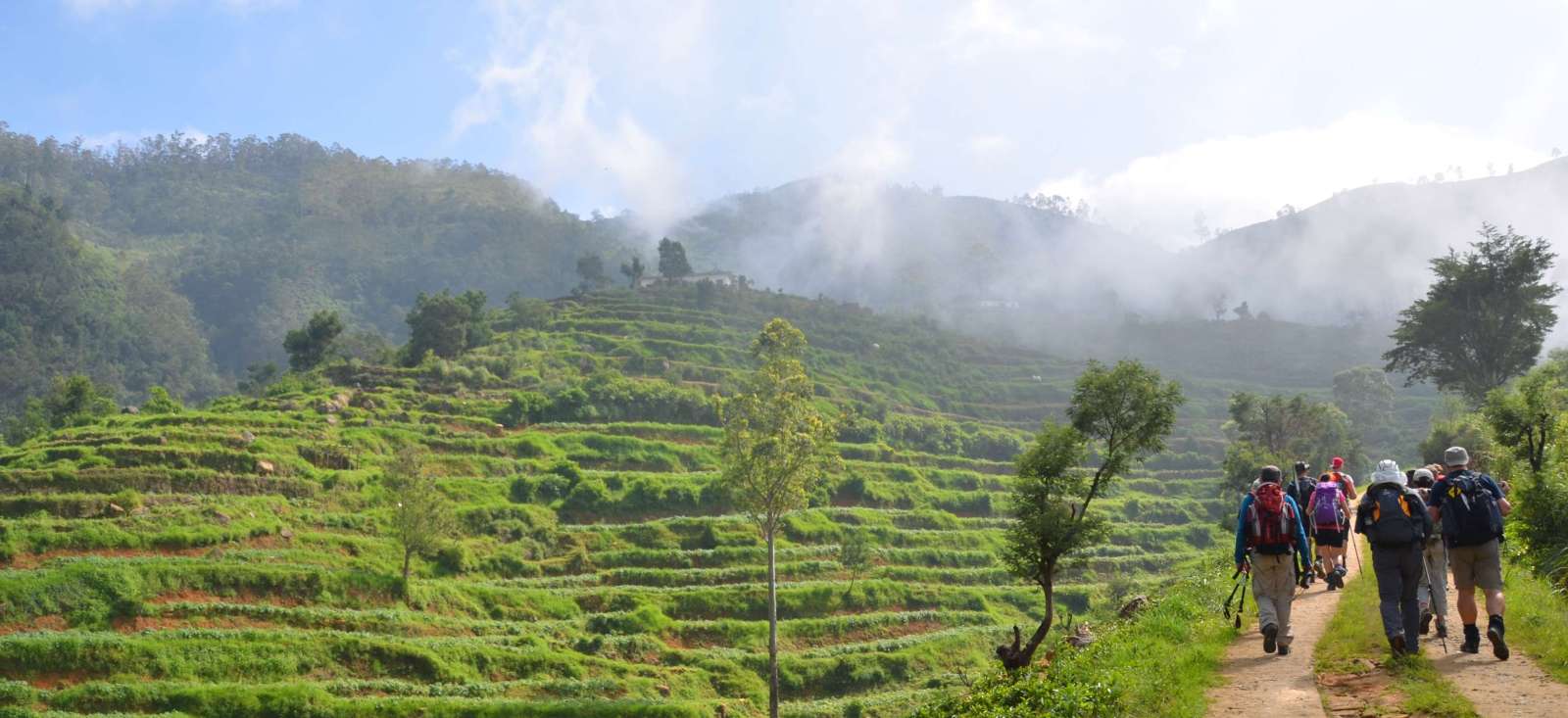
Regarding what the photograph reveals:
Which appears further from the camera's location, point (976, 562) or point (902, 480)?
point (902, 480)

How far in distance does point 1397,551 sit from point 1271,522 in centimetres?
124

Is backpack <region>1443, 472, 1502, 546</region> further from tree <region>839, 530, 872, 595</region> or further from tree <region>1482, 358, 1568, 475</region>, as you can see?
tree <region>839, 530, 872, 595</region>

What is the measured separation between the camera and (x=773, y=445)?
3438cm

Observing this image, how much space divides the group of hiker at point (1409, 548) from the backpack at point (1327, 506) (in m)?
2.90

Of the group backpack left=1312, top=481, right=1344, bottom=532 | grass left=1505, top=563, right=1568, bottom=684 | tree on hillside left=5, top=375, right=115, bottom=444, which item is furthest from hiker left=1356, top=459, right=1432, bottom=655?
tree on hillside left=5, top=375, right=115, bottom=444

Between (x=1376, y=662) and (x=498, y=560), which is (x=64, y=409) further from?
(x=1376, y=662)

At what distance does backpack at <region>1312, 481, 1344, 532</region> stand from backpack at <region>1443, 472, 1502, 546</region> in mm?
4405

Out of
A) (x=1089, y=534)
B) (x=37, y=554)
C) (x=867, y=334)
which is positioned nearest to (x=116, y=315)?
(x=867, y=334)

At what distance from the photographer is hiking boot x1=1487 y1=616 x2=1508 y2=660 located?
9.62 meters

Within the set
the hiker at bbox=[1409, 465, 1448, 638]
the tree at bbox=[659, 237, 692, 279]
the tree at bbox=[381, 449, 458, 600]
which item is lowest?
the tree at bbox=[381, 449, 458, 600]

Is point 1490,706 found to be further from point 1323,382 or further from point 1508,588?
point 1323,382

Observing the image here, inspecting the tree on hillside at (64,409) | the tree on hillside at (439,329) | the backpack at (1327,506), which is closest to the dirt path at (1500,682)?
the backpack at (1327,506)

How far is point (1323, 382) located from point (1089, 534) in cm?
10931

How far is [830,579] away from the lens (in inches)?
1945
